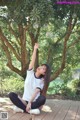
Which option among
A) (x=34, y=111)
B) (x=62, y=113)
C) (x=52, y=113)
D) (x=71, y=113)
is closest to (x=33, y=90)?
(x=34, y=111)

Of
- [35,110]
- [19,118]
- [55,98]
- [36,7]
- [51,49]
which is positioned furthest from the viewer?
[51,49]

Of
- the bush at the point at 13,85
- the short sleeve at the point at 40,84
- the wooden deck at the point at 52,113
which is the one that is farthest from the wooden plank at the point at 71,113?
the bush at the point at 13,85

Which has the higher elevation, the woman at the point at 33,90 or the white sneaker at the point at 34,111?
the woman at the point at 33,90

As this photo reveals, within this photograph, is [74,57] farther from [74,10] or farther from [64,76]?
[74,10]

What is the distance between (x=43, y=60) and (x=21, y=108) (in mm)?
4352

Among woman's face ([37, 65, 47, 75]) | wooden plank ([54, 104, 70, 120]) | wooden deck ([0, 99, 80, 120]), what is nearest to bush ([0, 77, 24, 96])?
wooden deck ([0, 99, 80, 120])

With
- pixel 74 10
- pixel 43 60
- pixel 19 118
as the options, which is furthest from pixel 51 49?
pixel 19 118

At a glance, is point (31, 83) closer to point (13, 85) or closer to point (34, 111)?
point (34, 111)

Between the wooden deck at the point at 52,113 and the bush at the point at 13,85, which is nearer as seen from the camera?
the wooden deck at the point at 52,113

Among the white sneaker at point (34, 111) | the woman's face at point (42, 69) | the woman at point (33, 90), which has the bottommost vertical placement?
the white sneaker at point (34, 111)

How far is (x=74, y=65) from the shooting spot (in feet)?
32.5

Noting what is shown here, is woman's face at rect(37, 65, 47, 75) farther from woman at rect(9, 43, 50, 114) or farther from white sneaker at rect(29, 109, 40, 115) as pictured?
white sneaker at rect(29, 109, 40, 115)

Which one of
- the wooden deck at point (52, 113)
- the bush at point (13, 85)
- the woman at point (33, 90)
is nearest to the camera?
the wooden deck at point (52, 113)

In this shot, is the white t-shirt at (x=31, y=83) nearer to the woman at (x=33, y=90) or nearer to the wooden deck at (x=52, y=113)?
the woman at (x=33, y=90)
